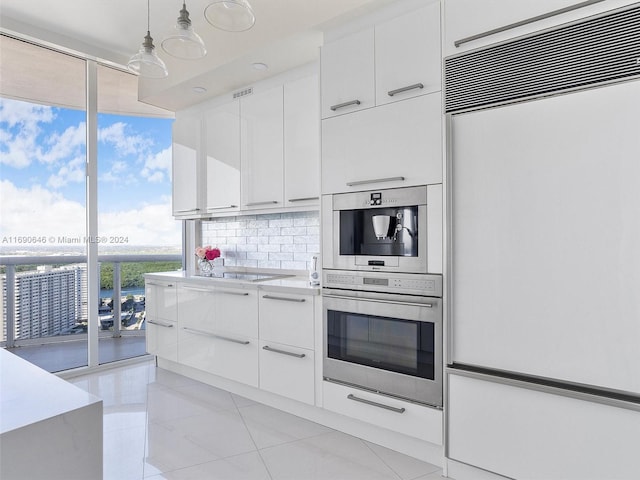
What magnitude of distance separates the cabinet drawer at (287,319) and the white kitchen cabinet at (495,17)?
5.61 feet

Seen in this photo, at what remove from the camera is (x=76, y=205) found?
370 cm

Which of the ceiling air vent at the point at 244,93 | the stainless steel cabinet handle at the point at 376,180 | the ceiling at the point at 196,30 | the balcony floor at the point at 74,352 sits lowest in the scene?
the balcony floor at the point at 74,352

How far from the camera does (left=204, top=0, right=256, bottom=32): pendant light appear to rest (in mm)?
1641

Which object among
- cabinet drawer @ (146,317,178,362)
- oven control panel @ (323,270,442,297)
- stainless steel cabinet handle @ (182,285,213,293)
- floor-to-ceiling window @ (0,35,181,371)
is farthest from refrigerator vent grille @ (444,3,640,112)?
floor-to-ceiling window @ (0,35,181,371)

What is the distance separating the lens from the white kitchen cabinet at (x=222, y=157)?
3510mm

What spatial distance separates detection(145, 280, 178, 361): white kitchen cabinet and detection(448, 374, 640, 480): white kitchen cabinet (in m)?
2.54

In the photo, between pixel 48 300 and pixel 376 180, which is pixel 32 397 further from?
pixel 48 300

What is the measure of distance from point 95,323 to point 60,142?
1.70m

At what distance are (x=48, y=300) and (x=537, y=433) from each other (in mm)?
3893

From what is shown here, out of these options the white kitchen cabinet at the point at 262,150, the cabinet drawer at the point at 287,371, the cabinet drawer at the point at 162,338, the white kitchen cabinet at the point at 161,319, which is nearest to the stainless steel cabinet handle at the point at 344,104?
the white kitchen cabinet at the point at 262,150

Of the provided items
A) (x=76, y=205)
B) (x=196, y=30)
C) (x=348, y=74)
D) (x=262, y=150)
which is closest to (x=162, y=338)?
(x=76, y=205)

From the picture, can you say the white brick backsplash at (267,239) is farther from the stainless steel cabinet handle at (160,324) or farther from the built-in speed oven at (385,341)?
the built-in speed oven at (385,341)

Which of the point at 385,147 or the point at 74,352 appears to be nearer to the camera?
the point at 385,147

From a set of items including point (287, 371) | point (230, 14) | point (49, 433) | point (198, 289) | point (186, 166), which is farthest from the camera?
point (186, 166)
